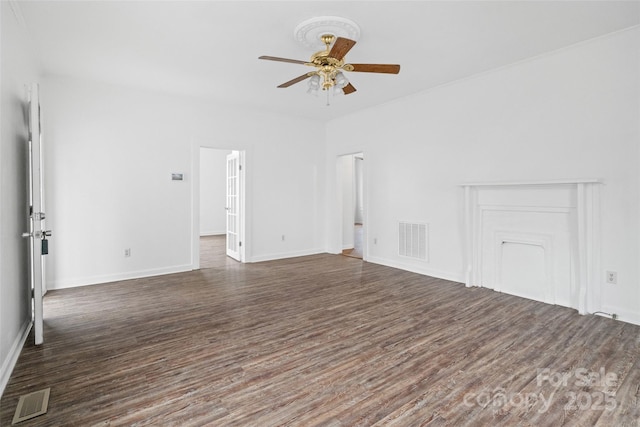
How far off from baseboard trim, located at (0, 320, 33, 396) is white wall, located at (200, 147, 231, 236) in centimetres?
726

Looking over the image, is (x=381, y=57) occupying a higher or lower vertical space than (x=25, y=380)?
higher

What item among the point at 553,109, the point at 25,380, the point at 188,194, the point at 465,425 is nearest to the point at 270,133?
the point at 188,194

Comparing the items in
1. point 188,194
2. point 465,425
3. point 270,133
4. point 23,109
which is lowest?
point 465,425

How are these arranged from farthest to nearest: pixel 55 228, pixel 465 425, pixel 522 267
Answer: pixel 55 228
pixel 522 267
pixel 465 425

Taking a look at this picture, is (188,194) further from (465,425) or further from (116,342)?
(465,425)

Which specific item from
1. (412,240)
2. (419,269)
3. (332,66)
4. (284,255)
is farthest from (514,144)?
(284,255)

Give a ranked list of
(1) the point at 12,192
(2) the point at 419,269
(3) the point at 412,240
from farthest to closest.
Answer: (3) the point at 412,240 < (2) the point at 419,269 < (1) the point at 12,192

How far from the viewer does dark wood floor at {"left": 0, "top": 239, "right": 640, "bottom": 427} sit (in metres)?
1.78

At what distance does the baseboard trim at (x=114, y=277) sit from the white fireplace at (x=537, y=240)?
4194mm

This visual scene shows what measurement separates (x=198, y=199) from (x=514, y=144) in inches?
176

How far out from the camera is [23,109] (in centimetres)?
284

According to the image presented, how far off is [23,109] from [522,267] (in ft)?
17.2

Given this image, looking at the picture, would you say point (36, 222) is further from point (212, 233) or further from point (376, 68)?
point (212, 233)

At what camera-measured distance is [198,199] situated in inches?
205
